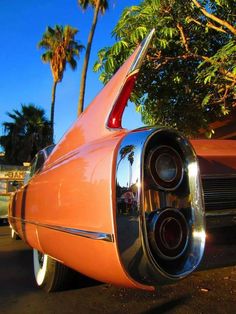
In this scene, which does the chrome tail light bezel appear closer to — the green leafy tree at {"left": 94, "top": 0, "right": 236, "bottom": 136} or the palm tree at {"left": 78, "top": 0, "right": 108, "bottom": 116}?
the green leafy tree at {"left": 94, "top": 0, "right": 236, "bottom": 136}

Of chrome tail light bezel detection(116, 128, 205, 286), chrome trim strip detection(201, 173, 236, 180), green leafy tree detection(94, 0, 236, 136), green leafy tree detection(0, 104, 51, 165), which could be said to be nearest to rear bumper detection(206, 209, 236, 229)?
chrome trim strip detection(201, 173, 236, 180)

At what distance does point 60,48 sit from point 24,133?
18.7 ft

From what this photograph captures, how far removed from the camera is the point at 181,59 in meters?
7.14

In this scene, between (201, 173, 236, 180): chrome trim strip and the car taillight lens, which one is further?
(201, 173, 236, 180): chrome trim strip

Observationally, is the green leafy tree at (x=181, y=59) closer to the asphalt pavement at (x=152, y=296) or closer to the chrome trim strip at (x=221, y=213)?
the asphalt pavement at (x=152, y=296)

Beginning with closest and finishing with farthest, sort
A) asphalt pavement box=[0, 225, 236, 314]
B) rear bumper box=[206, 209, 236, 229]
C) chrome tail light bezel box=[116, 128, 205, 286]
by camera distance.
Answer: chrome tail light bezel box=[116, 128, 205, 286]
rear bumper box=[206, 209, 236, 229]
asphalt pavement box=[0, 225, 236, 314]

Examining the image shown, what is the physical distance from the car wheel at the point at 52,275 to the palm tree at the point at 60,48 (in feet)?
79.5

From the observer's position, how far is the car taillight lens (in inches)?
102

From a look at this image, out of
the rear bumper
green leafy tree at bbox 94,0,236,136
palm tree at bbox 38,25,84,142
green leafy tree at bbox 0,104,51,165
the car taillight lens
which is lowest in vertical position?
the rear bumper

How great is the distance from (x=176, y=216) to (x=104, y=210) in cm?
42

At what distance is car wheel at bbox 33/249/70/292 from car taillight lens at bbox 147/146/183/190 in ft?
6.26

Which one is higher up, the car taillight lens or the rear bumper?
the car taillight lens

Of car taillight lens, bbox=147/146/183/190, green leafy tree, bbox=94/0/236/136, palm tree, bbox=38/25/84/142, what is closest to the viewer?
car taillight lens, bbox=147/146/183/190

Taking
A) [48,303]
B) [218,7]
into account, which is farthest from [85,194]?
[218,7]
